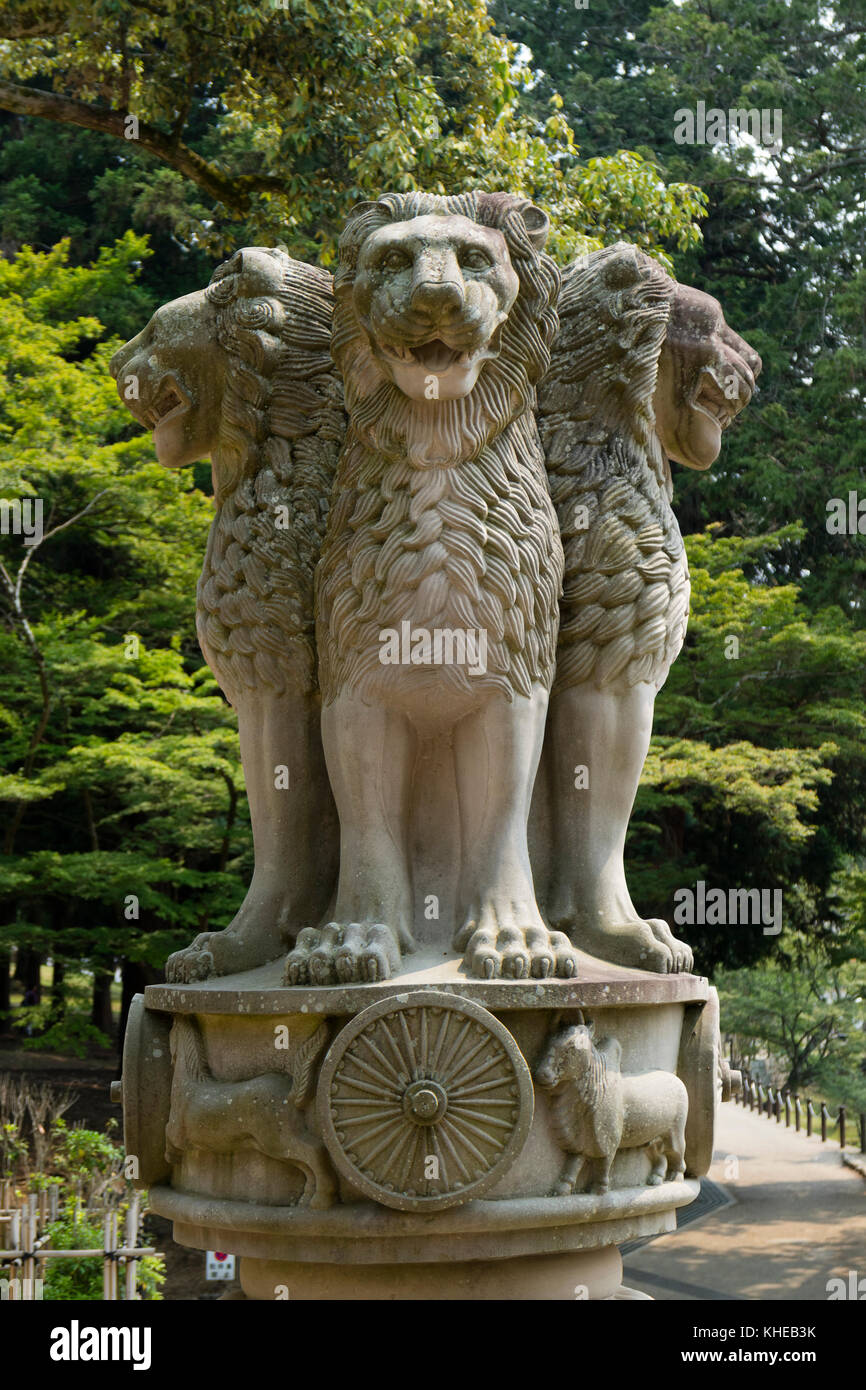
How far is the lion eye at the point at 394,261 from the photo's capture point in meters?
3.48

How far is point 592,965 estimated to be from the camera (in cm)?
355

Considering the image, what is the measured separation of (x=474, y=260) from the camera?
3.50 metres

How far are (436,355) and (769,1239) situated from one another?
38.2ft

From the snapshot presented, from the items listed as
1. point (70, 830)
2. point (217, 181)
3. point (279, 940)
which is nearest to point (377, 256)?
point (279, 940)

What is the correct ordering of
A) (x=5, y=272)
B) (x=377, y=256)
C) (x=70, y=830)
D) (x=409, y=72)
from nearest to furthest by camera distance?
1. (x=377, y=256)
2. (x=409, y=72)
3. (x=5, y=272)
4. (x=70, y=830)

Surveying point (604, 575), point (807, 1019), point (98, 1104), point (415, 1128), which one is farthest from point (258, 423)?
point (807, 1019)

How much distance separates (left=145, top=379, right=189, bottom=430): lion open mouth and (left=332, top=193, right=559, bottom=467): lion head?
1.77 feet

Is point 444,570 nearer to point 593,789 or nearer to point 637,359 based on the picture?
point 593,789

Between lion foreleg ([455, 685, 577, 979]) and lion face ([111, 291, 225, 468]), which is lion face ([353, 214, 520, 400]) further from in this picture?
lion foreleg ([455, 685, 577, 979])

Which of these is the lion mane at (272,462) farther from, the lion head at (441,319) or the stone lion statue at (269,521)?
the lion head at (441,319)

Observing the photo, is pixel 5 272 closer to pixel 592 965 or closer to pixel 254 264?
pixel 254 264

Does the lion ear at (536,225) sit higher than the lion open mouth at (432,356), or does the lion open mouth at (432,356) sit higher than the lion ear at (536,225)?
the lion ear at (536,225)

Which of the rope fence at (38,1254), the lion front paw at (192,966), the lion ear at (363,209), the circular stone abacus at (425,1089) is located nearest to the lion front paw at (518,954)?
the circular stone abacus at (425,1089)

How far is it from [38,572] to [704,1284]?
9.03 metres
